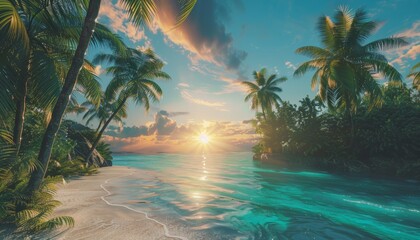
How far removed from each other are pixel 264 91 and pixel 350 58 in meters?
17.0

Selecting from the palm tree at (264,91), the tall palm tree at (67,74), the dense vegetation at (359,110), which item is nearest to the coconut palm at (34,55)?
the tall palm tree at (67,74)

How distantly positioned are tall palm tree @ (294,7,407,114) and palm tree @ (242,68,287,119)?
1533cm

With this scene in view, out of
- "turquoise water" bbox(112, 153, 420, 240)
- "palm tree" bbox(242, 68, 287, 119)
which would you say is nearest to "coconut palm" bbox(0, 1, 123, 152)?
"turquoise water" bbox(112, 153, 420, 240)

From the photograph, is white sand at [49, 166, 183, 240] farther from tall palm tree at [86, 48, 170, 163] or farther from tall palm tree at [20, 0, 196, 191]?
tall palm tree at [86, 48, 170, 163]

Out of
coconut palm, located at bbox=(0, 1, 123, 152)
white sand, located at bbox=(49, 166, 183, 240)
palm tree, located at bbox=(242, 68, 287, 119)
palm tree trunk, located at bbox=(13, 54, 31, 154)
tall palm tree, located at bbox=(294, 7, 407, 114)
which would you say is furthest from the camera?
palm tree, located at bbox=(242, 68, 287, 119)

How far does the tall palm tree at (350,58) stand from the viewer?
17.5m

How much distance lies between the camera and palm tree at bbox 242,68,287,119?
116ft

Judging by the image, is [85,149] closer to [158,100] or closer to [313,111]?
[158,100]

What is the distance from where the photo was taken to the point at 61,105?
4879mm

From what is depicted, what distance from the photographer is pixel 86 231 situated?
13.8ft

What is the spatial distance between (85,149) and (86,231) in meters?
16.0

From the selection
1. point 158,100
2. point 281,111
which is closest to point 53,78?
point 158,100

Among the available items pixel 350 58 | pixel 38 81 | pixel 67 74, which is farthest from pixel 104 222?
pixel 350 58

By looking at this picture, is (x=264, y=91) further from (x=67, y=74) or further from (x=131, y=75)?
(x=67, y=74)
